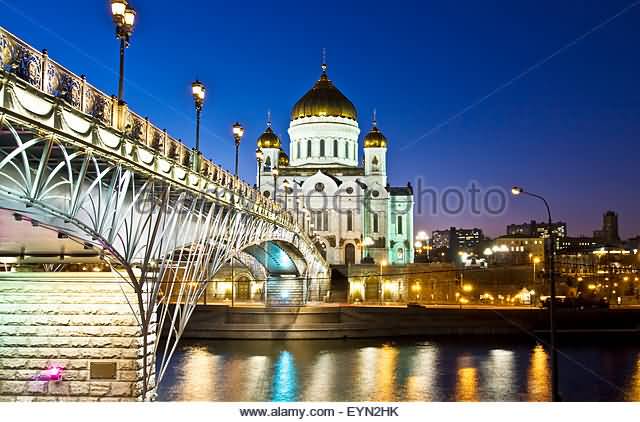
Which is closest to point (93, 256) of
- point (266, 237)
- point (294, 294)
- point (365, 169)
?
point (266, 237)

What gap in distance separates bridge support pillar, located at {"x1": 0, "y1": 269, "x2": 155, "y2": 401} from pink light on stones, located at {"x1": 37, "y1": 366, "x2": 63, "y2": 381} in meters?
0.02

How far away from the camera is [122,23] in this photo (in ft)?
40.3

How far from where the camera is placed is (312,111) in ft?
236

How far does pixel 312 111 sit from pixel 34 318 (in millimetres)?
58229

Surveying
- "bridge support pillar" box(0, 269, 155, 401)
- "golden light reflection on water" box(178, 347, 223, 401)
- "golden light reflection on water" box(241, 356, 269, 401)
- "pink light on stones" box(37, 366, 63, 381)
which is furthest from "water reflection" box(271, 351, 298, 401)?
"pink light on stones" box(37, 366, 63, 381)

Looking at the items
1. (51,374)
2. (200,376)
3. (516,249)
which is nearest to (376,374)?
(200,376)

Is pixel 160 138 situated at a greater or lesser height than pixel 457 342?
greater

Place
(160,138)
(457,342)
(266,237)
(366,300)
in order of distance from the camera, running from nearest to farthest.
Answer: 1. (160,138)
2. (266,237)
3. (457,342)
4. (366,300)

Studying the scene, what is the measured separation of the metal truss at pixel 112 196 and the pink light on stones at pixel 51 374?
168 centimetres

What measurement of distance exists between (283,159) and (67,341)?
213 ft

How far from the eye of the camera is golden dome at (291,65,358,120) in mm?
72062

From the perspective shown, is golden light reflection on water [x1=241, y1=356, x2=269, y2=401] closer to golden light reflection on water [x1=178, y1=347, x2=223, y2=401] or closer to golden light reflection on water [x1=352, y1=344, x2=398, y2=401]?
golden light reflection on water [x1=178, y1=347, x2=223, y2=401]
